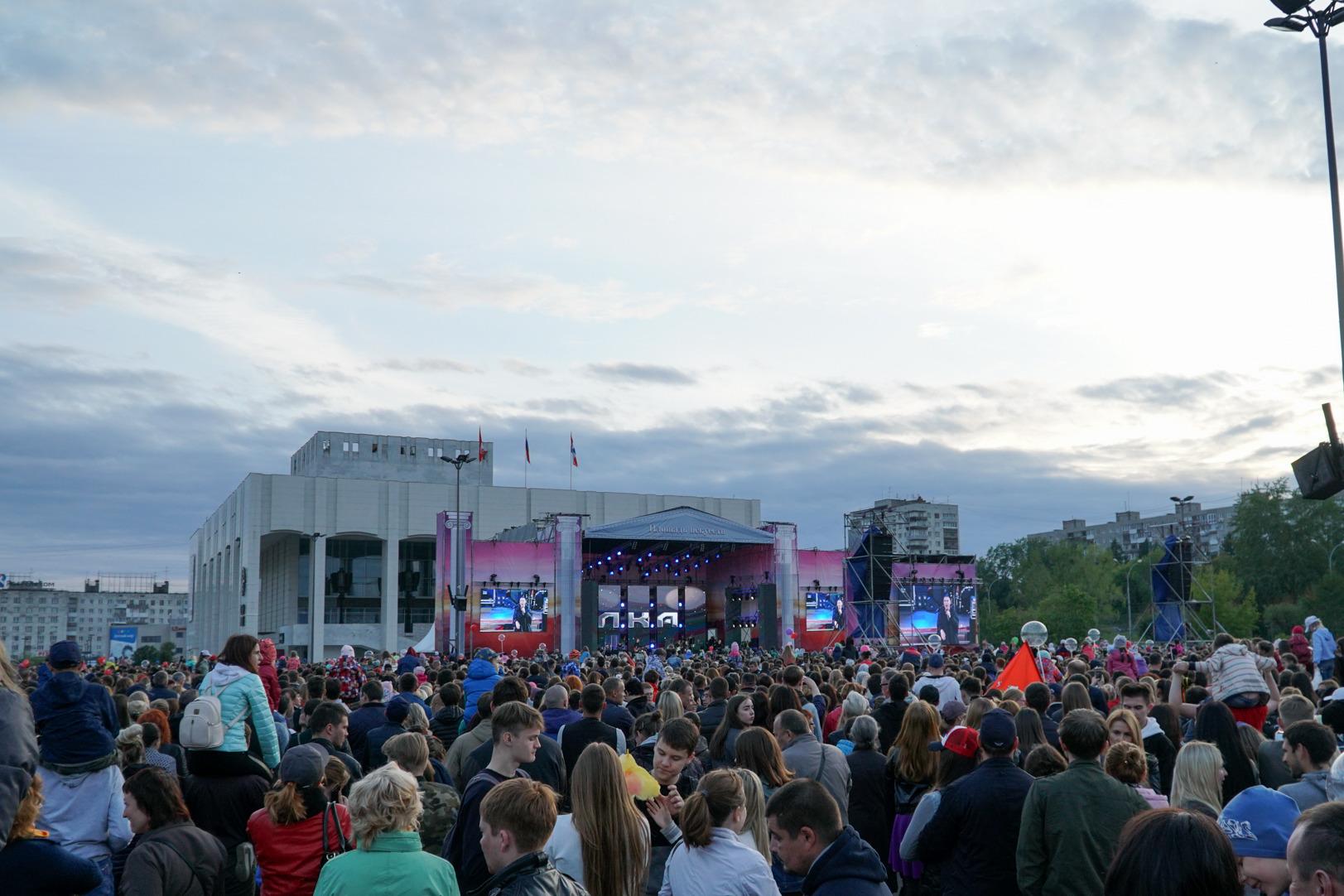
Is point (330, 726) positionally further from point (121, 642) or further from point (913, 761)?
point (121, 642)

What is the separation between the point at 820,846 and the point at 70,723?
13.4 feet

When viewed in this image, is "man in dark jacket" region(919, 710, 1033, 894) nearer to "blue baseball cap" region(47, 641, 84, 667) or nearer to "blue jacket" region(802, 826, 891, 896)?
"blue jacket" region(802, 826, 891, 896)

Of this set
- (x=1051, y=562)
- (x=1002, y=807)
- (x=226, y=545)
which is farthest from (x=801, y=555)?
(x=1051, y=562)

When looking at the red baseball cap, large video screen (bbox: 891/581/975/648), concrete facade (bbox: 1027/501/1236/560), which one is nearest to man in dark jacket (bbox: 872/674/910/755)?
the red baseball cap

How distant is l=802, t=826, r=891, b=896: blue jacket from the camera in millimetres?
3941

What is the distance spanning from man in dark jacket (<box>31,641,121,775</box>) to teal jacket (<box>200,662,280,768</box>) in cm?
69

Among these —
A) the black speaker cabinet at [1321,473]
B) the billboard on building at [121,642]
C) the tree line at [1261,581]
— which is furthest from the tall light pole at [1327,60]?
the billboard on building at [121,642]

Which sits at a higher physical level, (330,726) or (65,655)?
(65,655)

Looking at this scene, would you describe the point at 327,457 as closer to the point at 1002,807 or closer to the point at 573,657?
the point at 573,657

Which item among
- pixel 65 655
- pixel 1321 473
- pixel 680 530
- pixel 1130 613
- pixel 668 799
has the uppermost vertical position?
pixel 680 530

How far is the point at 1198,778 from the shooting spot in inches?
210

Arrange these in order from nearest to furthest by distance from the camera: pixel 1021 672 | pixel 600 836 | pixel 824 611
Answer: pixel 600 836
pixel 1021 672
pixel 824 611

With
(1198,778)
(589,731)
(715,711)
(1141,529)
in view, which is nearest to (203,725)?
(589,731)

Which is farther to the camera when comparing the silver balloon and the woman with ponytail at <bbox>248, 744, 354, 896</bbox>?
the silver balloon
